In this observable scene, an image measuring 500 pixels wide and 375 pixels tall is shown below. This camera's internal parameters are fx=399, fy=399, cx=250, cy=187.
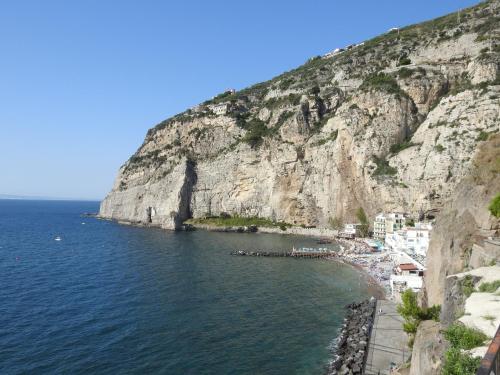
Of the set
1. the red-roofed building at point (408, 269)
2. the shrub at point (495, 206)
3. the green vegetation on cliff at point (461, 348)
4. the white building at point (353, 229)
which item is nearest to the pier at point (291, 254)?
the white building at point (353, 229)

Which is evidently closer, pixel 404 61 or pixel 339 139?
pixel 339 139

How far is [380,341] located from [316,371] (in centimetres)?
604

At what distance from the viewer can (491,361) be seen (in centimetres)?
563

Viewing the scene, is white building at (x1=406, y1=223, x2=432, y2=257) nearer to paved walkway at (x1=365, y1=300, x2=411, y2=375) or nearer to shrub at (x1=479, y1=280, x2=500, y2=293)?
paved walkway at (x1=365, y1=300, x2=411, y2=375)

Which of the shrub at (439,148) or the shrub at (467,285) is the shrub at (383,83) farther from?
the shrub at (467,285)

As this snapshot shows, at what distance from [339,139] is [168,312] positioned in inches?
2450

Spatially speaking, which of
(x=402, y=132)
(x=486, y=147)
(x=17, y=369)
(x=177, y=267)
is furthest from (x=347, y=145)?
(x=17, y=369)

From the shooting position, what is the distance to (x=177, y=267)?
5597 cm

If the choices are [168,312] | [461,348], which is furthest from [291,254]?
[461,348]

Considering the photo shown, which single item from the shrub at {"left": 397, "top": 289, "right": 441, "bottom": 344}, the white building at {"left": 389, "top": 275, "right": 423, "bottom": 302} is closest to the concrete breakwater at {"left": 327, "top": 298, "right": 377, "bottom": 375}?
the white building at {"left": 389, "top": 275, "right": 423, "bottom": 302}

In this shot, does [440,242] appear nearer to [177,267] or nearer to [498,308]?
[498,308]

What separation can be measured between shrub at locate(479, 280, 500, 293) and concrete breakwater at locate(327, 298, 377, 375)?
475 inches

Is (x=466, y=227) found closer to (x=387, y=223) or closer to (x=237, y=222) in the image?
(x=387, y=223)

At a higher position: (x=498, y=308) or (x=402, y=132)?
(x=402, y=132)
